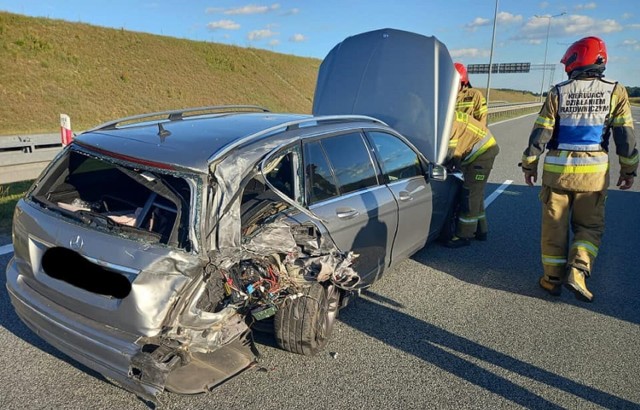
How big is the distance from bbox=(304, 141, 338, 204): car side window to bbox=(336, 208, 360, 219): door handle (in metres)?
0.13

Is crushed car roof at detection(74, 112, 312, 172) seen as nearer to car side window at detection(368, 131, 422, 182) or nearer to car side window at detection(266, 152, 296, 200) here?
car side window at detection(266, 152, 296, 200)

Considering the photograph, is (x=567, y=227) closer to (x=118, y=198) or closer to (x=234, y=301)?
(x=234, y=301)

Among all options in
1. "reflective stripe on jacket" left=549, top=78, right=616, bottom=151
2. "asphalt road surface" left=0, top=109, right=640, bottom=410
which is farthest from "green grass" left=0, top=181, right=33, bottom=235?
"reflective stripe on jacket" left=549, top=78, right=616, bottom=151

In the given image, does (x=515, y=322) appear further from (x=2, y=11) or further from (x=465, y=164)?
(x=2, y=11)

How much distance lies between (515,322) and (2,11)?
37.2 metres

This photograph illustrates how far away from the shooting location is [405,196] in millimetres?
4078

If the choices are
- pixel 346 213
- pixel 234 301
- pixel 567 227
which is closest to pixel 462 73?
pixel 567 227

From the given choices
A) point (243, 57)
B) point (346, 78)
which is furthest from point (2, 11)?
point (346, 78)

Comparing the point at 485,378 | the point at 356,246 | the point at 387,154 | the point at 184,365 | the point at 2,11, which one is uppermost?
the point at 2,11

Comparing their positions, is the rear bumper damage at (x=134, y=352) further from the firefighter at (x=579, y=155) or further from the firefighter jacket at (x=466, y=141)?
the firefighter jacket at (x=466, y=141)

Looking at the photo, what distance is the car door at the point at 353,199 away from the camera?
10.4 feet

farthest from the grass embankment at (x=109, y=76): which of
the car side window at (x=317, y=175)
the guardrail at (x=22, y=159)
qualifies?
the car side window at (x=317, y=175)

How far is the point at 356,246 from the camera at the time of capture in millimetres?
3395

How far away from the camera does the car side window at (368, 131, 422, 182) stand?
3.99 meters
